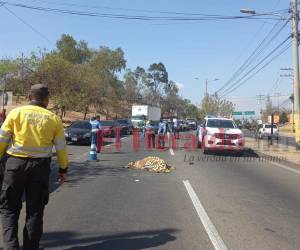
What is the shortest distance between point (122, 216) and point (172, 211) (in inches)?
37.9

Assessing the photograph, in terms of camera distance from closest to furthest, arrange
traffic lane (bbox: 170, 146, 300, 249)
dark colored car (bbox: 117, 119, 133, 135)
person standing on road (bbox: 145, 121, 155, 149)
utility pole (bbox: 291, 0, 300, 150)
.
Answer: traffic lane (bbox: 170, 146, 300, 249)
utility pole (bbox: 291, 0, 300, 150)
person standing on road (bbox: 145, 121, 155, 149)
dark colored car (bbox: 117, 119, 133, 135)

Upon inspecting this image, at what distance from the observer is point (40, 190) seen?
5.41 meters

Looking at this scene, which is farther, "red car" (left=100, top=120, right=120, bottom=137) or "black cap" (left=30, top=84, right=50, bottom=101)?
"red car" (left=100, top=120, right=120, bottom=137)

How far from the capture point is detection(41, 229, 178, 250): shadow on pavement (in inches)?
241

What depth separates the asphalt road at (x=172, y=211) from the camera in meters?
6.43

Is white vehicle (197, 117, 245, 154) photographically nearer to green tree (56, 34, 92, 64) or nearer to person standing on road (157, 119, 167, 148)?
person standing on road (157, 119, 167, 148)

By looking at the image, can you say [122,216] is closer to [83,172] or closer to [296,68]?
[83,172]

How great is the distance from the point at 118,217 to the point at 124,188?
3.19m

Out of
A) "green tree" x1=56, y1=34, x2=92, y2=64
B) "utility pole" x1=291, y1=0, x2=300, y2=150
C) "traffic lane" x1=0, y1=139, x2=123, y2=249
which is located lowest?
"traffic lane" x1=0, y1=139, x2=123, y2=249

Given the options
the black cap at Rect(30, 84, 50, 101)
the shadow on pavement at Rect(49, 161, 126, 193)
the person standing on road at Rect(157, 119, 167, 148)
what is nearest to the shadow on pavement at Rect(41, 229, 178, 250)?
the black cap at Rect(30, 84, 50, 101)

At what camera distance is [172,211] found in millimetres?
8383

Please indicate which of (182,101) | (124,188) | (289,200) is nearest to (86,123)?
(124,188)

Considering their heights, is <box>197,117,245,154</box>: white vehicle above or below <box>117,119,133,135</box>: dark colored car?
below

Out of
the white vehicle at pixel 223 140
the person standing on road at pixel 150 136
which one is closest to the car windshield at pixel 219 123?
the white vehicle at pixel 223 140
